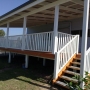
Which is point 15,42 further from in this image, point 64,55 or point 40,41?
point 64,55

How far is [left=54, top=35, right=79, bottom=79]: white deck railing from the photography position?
22.7 ft

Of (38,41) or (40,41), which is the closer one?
(40,41)

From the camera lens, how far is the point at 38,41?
29.3 ft

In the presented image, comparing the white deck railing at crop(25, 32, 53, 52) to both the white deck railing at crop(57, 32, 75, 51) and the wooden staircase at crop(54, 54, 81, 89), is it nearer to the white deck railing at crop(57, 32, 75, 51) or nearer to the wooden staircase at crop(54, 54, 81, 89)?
the white deck railing at crop(57, 32, 75, 51)

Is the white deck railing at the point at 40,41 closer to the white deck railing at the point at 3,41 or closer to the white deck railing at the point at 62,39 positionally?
the white deck railing at the point at 62,39

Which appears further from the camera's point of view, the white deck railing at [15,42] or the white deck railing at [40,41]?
the white deck railing at [15,42]

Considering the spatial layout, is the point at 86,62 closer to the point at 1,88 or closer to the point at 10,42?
the point at 1,88

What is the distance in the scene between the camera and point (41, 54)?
8.39 meters

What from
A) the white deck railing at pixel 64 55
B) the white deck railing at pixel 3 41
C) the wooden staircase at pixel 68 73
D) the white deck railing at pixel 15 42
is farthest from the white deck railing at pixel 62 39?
the white deck railing at pixel 3 41

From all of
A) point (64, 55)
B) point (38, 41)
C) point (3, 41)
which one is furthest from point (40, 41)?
point (3, 41)

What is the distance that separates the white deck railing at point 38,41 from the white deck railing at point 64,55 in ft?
1.49

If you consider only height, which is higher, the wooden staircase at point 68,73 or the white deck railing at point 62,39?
the white deck railing at point 62,39

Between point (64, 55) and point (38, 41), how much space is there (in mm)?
2175

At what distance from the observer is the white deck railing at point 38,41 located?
7.97m
